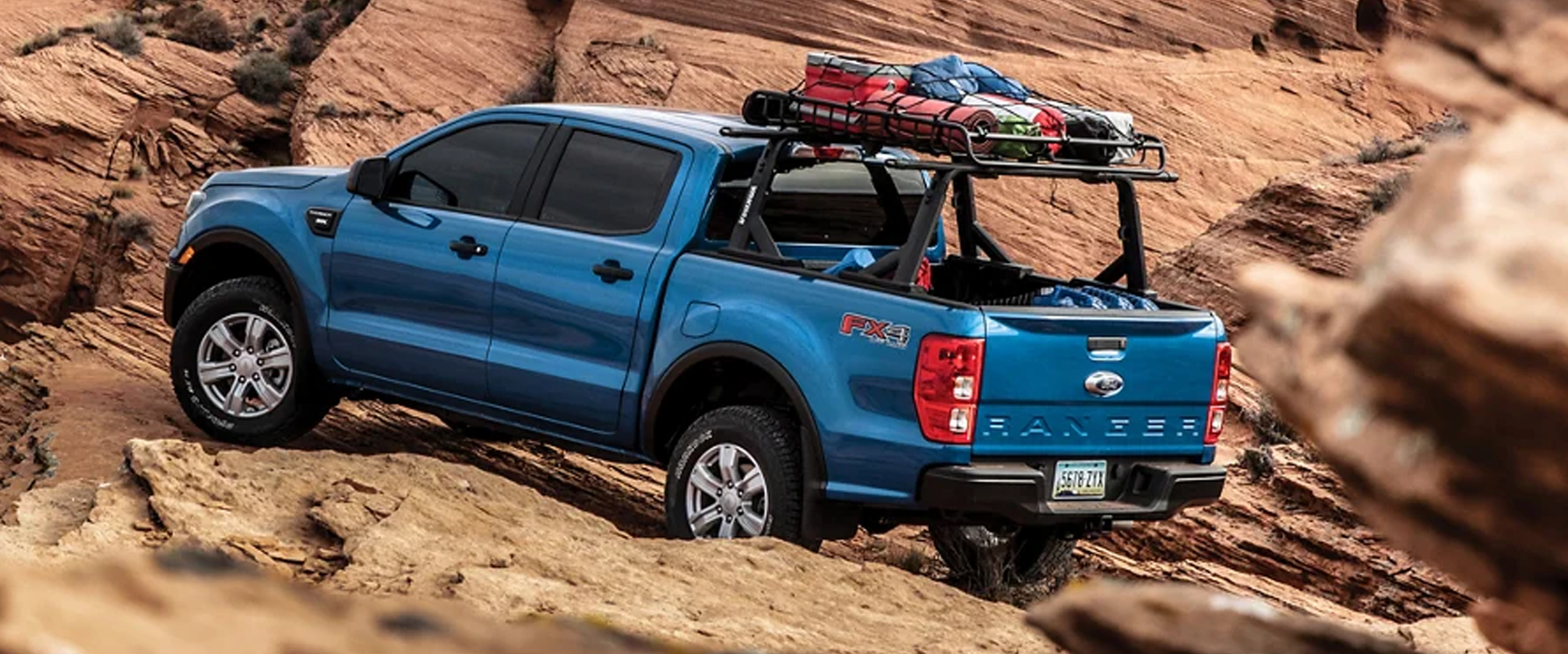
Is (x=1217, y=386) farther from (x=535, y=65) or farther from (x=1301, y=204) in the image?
(x=535, y=65)

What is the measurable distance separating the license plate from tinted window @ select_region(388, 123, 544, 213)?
275cm

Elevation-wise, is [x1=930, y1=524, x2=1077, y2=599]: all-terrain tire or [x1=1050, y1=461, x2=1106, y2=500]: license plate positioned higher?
[x1=1050, y1=461, x2=1106, y2=500]: license plate

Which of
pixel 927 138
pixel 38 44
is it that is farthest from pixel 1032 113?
pixel 38 44

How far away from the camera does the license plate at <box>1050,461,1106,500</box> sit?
8094 mm

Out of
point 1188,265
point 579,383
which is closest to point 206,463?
point 579,383

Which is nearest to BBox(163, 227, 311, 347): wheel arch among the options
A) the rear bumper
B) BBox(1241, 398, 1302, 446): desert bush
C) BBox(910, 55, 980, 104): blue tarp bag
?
BBox(910, 55, 980, 104): blue tarp bag

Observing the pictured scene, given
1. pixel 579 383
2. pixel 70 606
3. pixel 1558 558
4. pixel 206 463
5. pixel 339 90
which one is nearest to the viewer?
pixel 70 606

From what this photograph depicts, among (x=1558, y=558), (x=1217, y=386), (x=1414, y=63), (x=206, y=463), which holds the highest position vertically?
(x=1414, y=63)

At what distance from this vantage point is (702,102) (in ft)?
62.5

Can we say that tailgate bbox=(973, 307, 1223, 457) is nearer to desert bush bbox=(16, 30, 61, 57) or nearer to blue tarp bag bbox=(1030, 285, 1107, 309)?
blue tarp bag bbox=(1030, 285, 1107, 309)

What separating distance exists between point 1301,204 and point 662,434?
7.53 metres

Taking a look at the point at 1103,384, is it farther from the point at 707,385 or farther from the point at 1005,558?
the point at 707,385

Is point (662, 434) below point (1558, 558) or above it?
below

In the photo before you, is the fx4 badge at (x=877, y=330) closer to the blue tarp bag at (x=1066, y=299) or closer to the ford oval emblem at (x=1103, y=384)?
the ford oval emblem at (x=1103, y=384)
